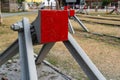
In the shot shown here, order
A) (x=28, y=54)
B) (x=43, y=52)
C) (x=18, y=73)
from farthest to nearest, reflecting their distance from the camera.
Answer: (x=18, y=73), (x=43, y=52), (x=28, y=54)

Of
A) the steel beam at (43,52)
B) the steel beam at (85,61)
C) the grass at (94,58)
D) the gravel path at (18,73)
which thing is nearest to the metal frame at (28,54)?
the steel beam at (85,61)

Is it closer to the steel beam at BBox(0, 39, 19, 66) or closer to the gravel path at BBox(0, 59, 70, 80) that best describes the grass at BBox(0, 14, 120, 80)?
the gravel path at BBox(0, 59, 70, 80)


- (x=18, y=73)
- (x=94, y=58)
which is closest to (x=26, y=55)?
(x=18, y=73)

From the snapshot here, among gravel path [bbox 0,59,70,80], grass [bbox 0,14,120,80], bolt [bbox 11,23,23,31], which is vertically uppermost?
bolt [bbox 11,23,23,31]

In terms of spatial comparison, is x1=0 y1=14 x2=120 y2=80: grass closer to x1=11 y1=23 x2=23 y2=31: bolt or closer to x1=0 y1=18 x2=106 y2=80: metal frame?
x1=0 y1=18 x2=106 y2=80: metal frame

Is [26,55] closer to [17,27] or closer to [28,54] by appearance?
[28,54]

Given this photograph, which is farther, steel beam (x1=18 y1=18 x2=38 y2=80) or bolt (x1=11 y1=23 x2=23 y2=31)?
bolt (x1=11 y1=23 x2=23 y2=31)

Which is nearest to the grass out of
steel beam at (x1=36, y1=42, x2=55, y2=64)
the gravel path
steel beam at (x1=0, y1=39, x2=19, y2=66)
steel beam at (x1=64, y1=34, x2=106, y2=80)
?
the gravel path

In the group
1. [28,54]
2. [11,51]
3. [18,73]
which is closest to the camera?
[28,54]

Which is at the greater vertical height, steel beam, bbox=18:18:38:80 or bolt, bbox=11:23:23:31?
bolt, bbox=11:23:23:31

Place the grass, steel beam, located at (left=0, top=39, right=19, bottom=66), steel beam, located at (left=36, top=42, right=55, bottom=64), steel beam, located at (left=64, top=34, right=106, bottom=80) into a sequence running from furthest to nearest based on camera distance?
the grass, steel beam, located at (left=36, top=42, right=55, bottom=64), steel beam, located at (left=0, top=39, right=19, bottom=66), steel beam, located at (left=64, top=34, right=106, bottom=80)

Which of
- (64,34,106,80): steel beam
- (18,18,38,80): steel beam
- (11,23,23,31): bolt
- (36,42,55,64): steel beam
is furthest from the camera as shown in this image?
(36,42,55,64): steel beam

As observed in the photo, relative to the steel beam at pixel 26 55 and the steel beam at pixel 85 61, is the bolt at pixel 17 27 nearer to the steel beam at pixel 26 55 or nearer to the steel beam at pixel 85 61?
the steel beam at pixel 26 55

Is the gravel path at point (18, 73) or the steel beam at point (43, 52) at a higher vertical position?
the steel beam at point (43, 52)
